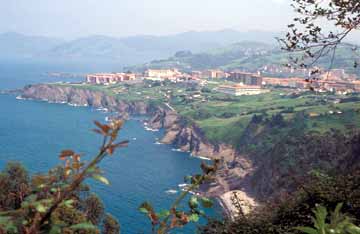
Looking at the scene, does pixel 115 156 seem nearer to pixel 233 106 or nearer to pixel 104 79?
pixel 233 106

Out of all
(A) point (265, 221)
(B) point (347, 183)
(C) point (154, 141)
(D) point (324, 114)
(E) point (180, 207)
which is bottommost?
(C) point (154, 141)

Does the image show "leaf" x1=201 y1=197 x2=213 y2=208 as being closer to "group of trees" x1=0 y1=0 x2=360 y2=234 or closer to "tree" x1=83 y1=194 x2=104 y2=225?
"group of trees" x1=0 y1=0 x2=360 y2=234

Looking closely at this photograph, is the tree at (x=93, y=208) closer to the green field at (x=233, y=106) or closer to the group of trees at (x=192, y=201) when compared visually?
the group of trees at (x=192, y=201)

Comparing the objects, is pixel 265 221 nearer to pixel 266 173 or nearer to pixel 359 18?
pixel 359 18

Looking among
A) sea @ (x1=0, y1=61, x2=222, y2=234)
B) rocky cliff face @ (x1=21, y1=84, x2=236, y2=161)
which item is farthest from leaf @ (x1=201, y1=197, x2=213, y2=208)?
rocky cliff face @ (x1=21, y1=84, x2=236, y2=161)

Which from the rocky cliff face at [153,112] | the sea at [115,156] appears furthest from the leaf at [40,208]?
the rocky cliff face at [153,112]

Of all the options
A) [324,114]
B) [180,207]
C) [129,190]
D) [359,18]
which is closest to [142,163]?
[129,190]

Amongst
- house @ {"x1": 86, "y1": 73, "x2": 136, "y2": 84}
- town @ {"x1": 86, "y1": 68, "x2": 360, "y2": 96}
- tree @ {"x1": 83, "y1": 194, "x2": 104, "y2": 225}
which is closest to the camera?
tree @ {"x1": 83, "y1": 194, "x2": 104, "y2": 225}
